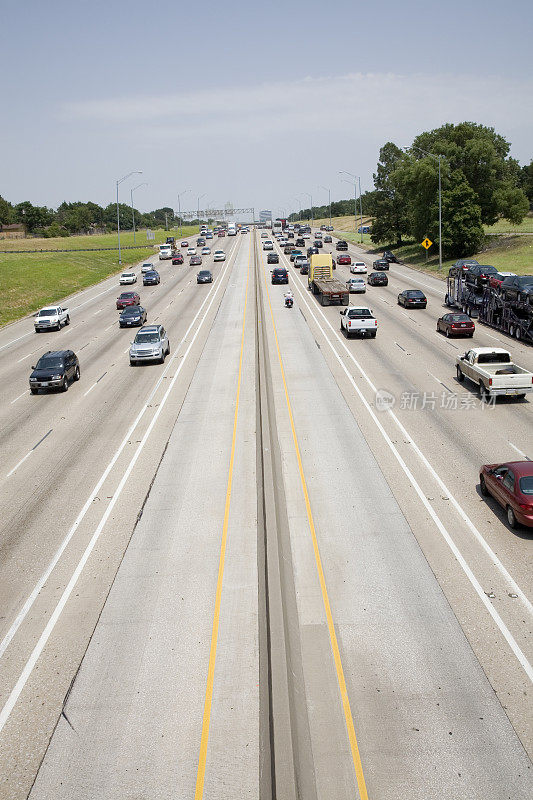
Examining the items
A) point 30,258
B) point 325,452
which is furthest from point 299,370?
point 30,258

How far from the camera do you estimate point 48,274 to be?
252 feet

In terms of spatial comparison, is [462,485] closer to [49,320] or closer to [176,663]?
[176,663]

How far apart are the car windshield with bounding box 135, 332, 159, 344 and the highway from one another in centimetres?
753

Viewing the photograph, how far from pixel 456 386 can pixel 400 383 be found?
94.2 inches

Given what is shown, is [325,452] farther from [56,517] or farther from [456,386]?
[456,386]

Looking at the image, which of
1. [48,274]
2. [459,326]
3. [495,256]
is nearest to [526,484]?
[459,326]

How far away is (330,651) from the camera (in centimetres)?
1109

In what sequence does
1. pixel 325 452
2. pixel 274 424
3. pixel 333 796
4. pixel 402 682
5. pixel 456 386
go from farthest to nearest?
pixel 456 386 < pixel 274 424 < pixel 325 452 < pixel 402 682 < pixel 333 796

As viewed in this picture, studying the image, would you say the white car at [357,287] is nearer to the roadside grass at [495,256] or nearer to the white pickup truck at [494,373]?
the roadside grass at [495,256]

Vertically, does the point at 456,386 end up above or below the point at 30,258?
below

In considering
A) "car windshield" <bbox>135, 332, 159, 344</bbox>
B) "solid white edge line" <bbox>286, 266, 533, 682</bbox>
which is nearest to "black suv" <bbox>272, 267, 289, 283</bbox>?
"car windshield" <bbox>135, 332, 159, 344</bbox>

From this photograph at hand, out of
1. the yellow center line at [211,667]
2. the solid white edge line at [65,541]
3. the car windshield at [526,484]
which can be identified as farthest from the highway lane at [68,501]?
the car windshield at [526,484]

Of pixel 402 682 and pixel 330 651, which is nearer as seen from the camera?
pixel 402 682

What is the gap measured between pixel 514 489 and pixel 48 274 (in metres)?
71.1
